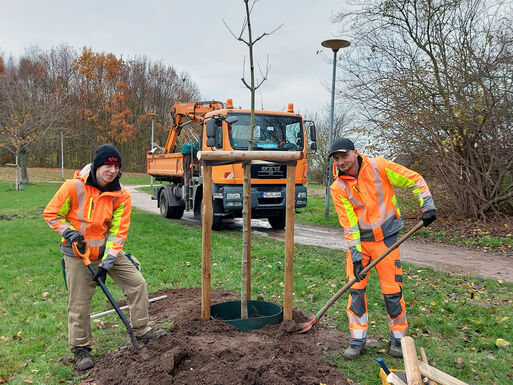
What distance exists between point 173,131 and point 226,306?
33.3 ft

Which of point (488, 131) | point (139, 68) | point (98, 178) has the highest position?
point (139, 68)

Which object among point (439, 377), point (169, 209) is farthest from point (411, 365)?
point (169, 209)

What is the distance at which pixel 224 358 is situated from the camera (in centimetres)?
347

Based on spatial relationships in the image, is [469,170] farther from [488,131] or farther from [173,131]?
[173,131]

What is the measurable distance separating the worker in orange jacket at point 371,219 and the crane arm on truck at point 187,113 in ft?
28.5

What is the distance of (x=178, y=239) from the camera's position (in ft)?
31.6

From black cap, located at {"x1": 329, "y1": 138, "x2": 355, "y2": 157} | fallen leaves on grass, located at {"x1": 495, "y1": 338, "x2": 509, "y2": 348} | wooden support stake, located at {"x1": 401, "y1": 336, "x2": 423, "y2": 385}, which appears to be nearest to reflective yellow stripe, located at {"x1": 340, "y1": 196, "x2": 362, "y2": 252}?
black cap, located at {"x1": 329, "y1": 138, "x2": 355, "y2": 157}

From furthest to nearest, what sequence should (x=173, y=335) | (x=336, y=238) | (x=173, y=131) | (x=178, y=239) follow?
(x=173, y=131) → (x=336, y=238) → (x=178, y=239) → (x=173, y=335)

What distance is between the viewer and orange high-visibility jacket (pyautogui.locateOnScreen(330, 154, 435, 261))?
3801 mm

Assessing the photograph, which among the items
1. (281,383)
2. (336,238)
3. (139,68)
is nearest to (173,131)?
(336,238)

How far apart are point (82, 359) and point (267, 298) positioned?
2.51 m

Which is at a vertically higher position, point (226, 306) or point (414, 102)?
point (414, 102)

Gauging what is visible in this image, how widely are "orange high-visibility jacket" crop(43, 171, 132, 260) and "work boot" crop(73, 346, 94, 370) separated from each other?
2.63ft

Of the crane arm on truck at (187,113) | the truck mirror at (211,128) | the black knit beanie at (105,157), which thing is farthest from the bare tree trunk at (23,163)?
the black knit beanie at (105,157)
